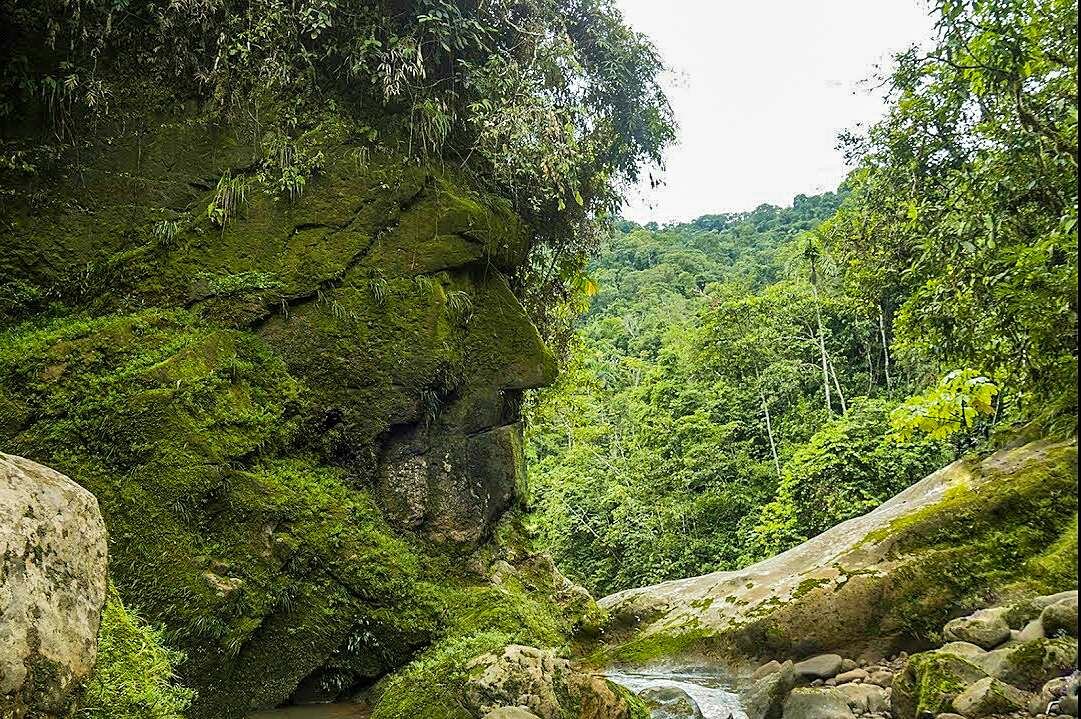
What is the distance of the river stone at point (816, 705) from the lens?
22.5ft

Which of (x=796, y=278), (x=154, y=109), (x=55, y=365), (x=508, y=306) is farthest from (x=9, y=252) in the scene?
(x=796, y=278)

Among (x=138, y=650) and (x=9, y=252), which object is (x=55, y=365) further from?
(x=138, y=650)

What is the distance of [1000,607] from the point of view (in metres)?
7.42

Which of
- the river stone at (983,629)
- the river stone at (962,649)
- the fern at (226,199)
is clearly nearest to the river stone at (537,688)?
the river stone at (962,649)

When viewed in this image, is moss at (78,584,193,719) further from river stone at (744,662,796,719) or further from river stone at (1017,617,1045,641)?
river stone at (1017,617,1045,641)

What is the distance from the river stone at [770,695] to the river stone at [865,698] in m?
0.72

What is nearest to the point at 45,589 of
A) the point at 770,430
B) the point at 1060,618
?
the point at 1060,618

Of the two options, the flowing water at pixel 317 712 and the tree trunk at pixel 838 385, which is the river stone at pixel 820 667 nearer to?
the flowing water at pixel 317 712

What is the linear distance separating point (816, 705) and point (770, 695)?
0.99 metres

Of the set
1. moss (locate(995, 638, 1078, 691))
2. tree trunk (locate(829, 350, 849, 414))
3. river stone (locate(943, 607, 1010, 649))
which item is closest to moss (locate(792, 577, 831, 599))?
river stone (locate(943, 607, 1010, 649))

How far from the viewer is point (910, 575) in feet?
29.5

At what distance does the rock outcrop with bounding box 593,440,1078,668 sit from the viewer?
808 centimetres

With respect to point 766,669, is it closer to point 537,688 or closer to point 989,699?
point 989,699

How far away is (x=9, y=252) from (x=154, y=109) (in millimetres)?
2267
